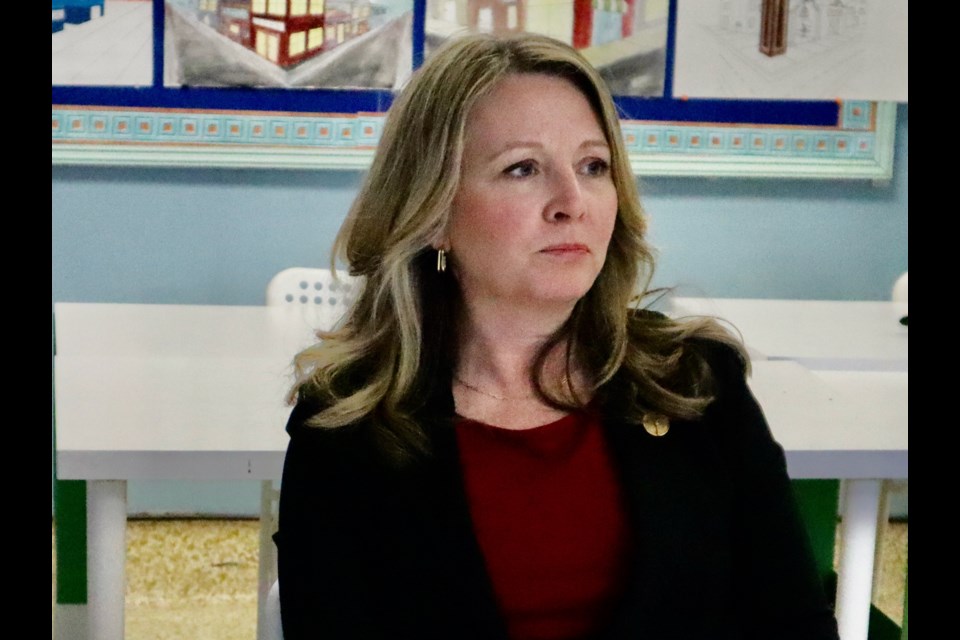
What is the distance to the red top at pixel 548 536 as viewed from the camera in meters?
1.15

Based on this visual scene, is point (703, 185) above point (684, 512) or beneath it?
above

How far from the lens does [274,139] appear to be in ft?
10.4

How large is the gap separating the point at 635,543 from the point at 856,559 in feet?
2.71

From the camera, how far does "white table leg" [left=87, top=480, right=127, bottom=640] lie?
1.62m

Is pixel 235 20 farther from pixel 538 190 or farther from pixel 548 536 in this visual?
pixel 548 536

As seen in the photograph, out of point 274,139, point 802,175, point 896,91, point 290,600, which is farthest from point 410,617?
point 896,91

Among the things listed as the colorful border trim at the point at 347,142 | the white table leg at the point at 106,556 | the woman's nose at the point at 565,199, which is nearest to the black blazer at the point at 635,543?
the woman's nose at the point at 565,199

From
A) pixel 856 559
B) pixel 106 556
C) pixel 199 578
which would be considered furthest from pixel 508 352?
pixel 199 578

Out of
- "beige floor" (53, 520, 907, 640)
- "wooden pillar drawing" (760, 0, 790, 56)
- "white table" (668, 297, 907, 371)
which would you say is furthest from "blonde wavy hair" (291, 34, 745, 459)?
"wooden pillar drawing" (760, 0, 790, 56)

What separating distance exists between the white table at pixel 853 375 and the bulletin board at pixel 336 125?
56 centimetres

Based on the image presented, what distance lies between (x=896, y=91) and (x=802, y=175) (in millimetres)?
397

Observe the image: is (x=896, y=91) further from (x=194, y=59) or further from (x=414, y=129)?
(x=414, y=129)

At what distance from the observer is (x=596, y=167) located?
1245 mm
